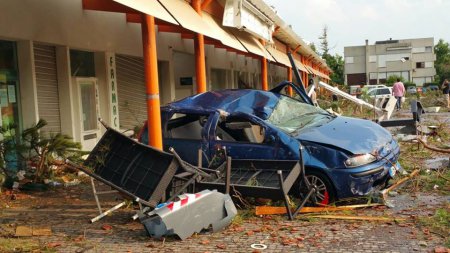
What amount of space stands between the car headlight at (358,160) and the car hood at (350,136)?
0.22 ft

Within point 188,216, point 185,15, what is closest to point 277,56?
point 185,15

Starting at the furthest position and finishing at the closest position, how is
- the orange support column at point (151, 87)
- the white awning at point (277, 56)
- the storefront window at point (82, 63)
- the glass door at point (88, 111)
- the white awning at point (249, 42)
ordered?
the white awning at point (277, 56) → the white awning at point (249, 42) → the glass door at point (88, 111) → the storefront window at point (82, 63) → the orange support column at point (151, 87)

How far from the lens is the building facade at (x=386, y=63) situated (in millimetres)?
90062

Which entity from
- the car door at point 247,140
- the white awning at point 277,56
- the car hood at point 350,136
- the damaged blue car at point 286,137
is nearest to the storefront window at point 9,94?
the damaged blue car at point 286,137

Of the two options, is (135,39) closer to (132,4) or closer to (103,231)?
(132,4)

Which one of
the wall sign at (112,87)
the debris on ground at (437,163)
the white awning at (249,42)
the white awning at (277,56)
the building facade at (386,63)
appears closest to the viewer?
the debris on ground at (437,163)

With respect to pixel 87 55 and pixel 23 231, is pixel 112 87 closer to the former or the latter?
pixel 87 55

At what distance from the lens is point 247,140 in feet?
25.2

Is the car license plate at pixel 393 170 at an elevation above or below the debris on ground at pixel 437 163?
above

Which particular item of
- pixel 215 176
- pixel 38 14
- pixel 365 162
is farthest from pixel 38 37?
pixel 365 162

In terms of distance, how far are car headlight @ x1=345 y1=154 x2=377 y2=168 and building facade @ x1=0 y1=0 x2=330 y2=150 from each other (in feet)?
10.5

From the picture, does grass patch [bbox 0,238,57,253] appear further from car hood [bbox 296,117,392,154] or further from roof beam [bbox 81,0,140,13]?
roof beam [bbox 81,0,140,13]

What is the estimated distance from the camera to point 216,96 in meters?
8.45

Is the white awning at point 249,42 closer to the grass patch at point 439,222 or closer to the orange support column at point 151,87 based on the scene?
the orange support column at point 151,87
